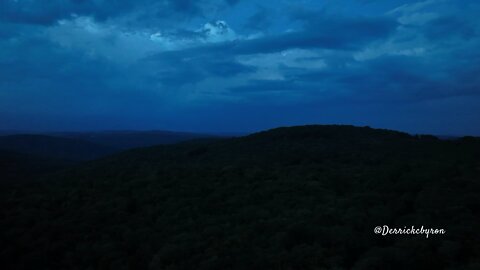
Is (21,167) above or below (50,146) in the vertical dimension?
below

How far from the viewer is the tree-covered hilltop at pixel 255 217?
1167cm

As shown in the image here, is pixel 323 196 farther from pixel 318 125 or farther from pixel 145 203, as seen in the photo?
pixel 318 125

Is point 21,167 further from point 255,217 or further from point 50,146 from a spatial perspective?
point 50,146

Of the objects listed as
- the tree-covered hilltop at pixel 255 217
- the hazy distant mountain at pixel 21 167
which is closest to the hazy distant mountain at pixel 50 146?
the hazy distant mountain at pixel 21 167

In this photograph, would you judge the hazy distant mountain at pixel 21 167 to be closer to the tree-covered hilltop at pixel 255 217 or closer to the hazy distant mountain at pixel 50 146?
the tree-covered hilltop at pixel 255 217

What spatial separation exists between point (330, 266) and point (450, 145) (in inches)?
1018

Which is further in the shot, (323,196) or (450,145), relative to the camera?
(450,145)

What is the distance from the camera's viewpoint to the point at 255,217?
634 inches

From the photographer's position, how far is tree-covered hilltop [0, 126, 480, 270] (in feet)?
38.3

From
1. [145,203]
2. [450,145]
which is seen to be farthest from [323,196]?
[450,145]

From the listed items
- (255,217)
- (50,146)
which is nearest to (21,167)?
(255,217)

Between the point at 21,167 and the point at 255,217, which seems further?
the point at 21,167

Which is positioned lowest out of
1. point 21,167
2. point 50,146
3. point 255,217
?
point 21,167

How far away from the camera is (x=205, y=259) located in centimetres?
1252
